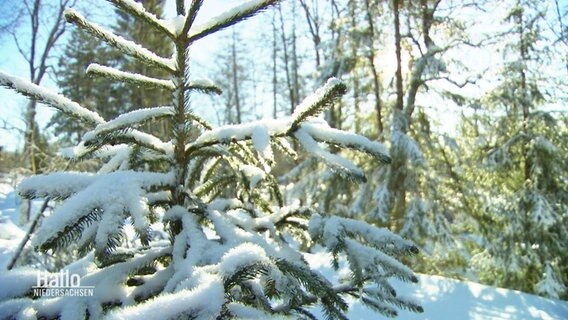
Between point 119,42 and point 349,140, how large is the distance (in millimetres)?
825

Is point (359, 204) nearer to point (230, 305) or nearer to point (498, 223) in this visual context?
point (498, 223)

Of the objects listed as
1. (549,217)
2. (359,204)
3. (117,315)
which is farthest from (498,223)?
(117,315)

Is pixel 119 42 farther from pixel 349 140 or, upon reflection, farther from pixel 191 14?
pixel 349 140

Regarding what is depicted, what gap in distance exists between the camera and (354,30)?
7672mm

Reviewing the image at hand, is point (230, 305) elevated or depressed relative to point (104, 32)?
depressed

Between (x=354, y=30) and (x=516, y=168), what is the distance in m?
3.97

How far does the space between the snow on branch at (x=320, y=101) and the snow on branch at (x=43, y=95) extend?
753mm

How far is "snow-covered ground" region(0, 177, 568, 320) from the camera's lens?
331cm

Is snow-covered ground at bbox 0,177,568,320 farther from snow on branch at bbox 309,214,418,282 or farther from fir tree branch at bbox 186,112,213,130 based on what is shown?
fir tree branch at bbox 186,112,213,130

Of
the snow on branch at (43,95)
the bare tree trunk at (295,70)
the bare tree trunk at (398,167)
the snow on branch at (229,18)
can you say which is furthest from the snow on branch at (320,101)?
the bare tree trunk at (295,70)

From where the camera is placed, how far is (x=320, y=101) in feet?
3.86

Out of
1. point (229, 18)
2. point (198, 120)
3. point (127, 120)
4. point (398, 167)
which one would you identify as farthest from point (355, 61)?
point (127, 120)

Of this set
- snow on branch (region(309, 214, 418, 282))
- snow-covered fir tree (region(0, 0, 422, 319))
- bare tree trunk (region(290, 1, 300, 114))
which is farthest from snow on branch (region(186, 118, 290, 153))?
bare tree trunk (region(290, 1, 300, 114))

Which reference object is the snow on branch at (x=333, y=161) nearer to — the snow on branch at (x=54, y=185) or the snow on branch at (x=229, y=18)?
the snow on branch at (x=229, y=18)
